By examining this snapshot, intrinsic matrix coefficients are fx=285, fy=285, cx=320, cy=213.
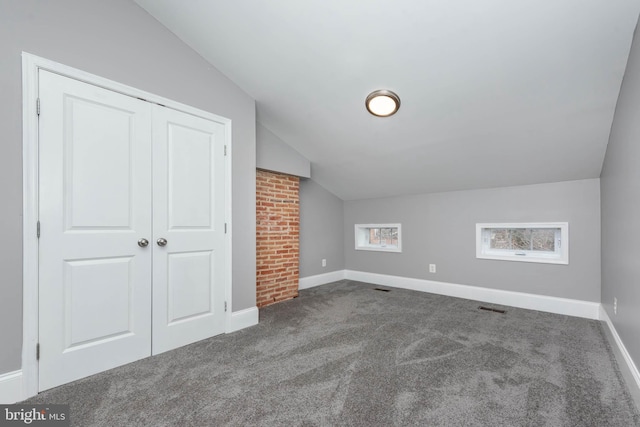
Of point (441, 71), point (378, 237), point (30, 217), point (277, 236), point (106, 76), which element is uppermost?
point (441, 71)

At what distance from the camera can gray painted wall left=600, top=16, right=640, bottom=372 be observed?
5.42ft

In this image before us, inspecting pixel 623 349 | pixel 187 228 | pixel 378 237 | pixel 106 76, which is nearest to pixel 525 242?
pixel 623 349

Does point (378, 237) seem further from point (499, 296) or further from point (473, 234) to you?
point (499, 296)

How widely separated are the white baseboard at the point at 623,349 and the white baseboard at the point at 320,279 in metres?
3.28

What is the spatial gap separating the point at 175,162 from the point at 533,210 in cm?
382

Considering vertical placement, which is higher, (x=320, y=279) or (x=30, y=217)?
(x=30, y=217)

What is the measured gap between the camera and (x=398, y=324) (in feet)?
9.24

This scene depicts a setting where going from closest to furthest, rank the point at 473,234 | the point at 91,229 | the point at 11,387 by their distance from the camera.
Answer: the point at 11,387 < the point at 91,229 < the point at 473,234

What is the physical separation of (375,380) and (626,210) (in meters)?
2.00

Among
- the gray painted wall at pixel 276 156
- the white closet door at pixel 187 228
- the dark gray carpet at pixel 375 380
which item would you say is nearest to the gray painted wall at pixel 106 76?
the white closet door at pixel 187 228

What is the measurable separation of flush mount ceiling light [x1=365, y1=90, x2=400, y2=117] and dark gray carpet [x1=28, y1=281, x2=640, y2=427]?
205 cm

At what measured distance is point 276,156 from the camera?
361 centimetres

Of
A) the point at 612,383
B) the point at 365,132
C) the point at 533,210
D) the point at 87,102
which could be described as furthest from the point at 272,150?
the point at 612,383

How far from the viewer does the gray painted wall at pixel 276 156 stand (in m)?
3.44
